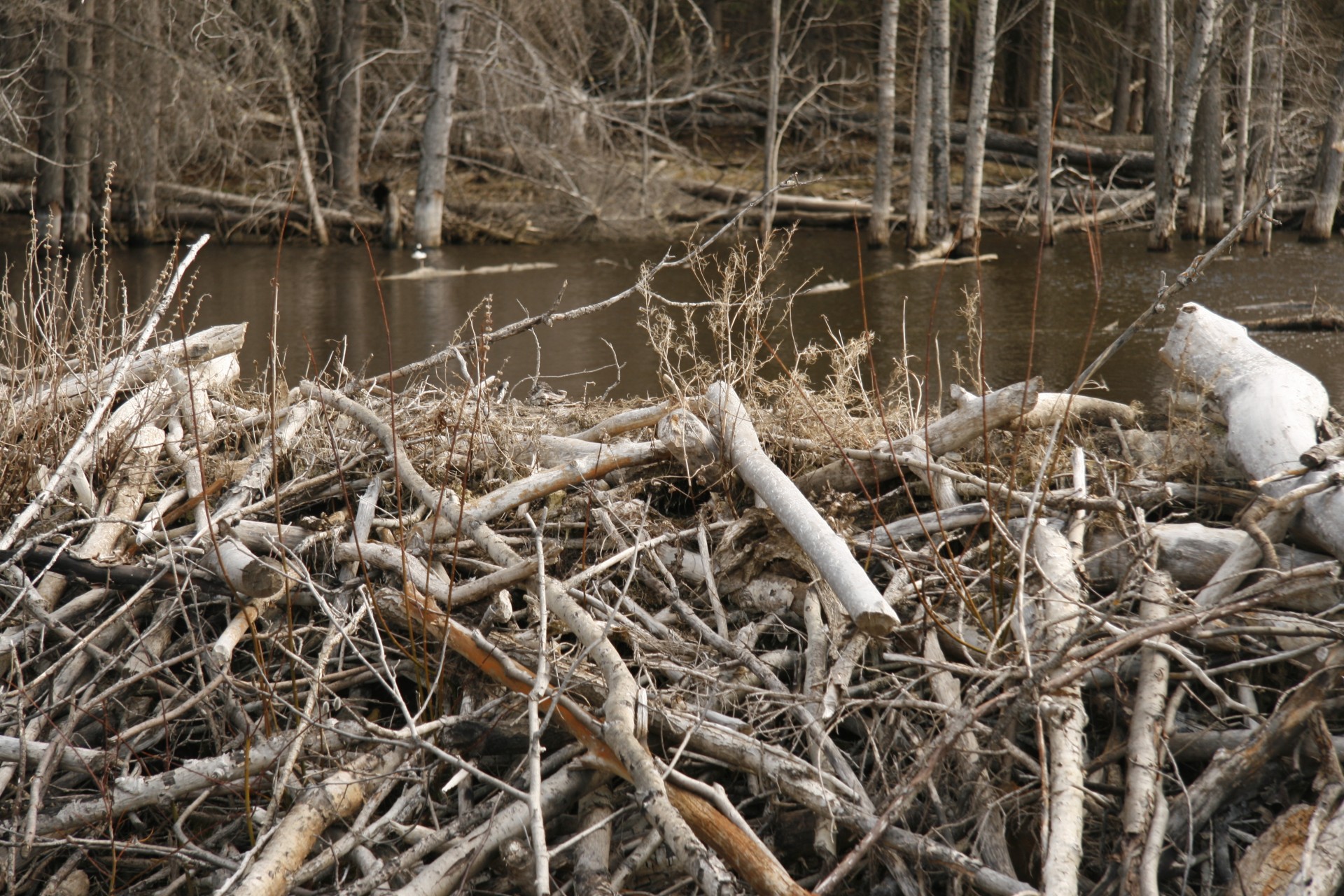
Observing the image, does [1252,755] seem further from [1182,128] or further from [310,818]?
[1182,128]

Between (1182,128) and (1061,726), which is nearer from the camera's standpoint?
(1061,726)

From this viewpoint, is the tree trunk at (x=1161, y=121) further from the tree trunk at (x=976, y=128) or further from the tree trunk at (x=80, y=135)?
the tree trunk at (x=80, y=135)

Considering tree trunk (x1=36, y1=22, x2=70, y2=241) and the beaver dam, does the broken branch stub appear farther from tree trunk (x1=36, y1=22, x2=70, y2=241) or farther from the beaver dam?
tree trunk (x1=36, y1=22, x2=70, y2=241)

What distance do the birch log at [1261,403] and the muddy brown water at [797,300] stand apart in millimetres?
3369

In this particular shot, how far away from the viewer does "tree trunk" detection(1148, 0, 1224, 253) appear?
15625mm

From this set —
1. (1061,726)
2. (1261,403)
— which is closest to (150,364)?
(1061,726)

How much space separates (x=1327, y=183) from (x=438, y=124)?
13.3 m

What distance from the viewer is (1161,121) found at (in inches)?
674

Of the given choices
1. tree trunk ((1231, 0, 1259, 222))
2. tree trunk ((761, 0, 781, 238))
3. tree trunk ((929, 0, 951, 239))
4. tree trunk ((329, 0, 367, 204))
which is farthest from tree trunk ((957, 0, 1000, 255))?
tree trunk ((329, 0, 367, 204))

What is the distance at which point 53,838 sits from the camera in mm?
3238

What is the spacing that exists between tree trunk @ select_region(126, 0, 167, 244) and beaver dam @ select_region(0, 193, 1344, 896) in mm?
12865

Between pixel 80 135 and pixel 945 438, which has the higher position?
pixel 80 135

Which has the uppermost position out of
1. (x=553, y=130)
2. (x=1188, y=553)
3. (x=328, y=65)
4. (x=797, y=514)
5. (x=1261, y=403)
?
(x=328, y=65)

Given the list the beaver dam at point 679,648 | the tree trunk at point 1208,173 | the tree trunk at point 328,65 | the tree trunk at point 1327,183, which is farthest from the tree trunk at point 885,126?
the beaver dam at point 679,648
